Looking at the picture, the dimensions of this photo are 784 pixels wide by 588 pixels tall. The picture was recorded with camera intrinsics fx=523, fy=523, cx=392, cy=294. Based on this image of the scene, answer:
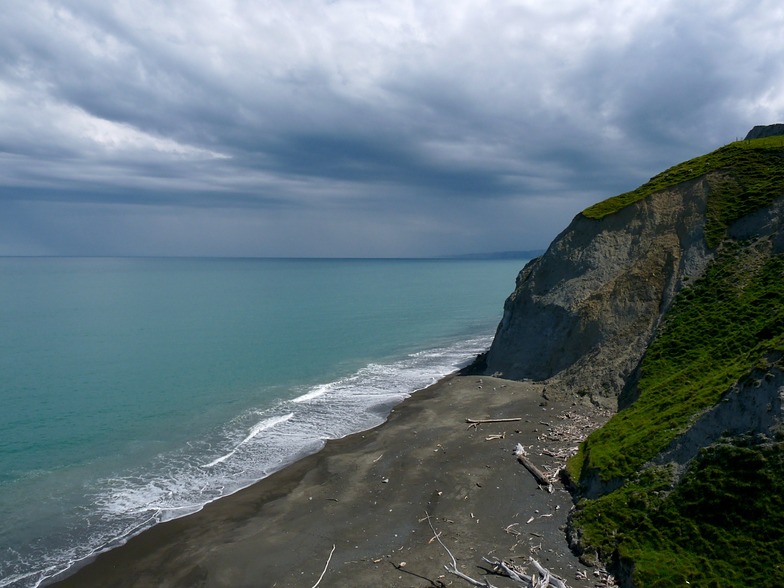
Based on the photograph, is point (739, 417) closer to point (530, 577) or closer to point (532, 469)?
point (532, 469)

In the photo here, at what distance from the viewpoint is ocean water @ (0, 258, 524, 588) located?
21.6 meters

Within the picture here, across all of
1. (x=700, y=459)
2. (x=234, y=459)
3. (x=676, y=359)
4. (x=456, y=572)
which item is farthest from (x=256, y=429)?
(x=676, y=359)

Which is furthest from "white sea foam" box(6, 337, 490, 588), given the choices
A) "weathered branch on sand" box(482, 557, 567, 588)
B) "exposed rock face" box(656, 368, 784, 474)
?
"exposed rock face" box(656, 368, 784, 474)

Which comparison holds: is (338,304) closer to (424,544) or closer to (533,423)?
(533,423)

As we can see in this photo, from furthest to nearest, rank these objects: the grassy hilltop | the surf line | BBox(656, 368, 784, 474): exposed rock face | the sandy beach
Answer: the surf line < the sandy beach < BBox(656, 368, 784, 474): exposed rock face < the grassy hilltop

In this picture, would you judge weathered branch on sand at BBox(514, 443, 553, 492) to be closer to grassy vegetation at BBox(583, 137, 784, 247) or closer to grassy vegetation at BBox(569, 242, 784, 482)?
grassy vegetation at BBox(569, 242, 784, 482)

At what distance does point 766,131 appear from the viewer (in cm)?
5062

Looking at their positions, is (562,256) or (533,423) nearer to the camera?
(533,423)

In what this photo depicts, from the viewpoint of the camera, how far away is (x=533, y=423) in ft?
90.9

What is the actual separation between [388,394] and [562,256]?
1725 cm

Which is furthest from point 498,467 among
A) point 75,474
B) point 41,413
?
point 41,413

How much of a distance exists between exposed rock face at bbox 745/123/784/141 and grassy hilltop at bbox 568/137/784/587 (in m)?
24.8

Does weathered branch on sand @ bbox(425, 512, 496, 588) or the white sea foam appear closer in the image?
weathered branch on sand @ bbox(425, 512, 496, 588)

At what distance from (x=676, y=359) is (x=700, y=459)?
1188 cm
